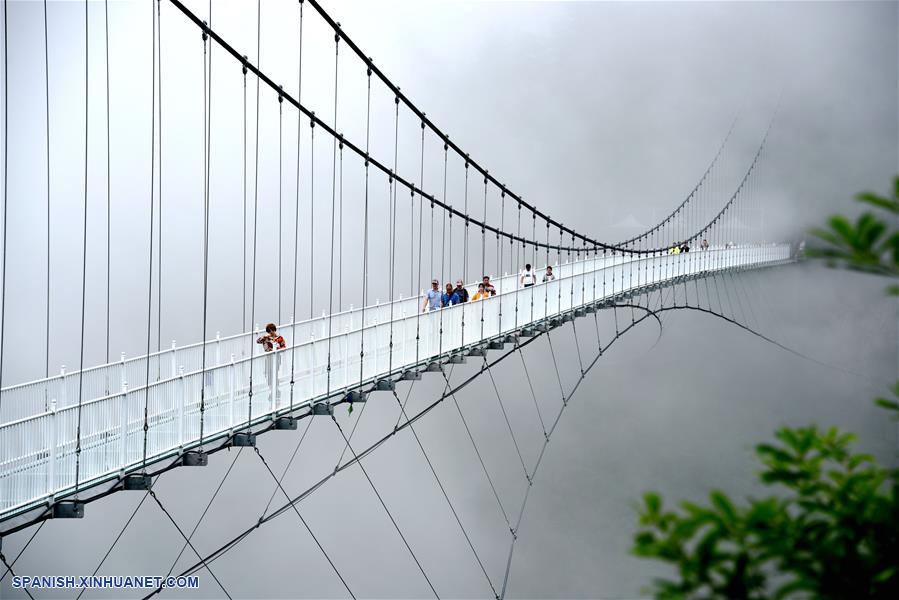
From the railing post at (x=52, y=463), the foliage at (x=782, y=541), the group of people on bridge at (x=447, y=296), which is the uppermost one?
the foliage at (x=782, y=541)

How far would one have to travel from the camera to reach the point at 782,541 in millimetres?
2930

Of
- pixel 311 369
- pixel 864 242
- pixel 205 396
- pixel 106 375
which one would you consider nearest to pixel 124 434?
pixel 205 396

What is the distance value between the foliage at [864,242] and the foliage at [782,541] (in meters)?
0.60

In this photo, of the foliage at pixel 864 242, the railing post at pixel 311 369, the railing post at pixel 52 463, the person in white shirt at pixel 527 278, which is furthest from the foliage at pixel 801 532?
the person in white shirt at pixel 527 278

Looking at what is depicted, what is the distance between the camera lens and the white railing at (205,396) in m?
8.18

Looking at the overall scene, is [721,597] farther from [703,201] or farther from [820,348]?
[703,201]

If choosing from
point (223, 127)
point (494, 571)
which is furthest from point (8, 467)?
point (223, 127)

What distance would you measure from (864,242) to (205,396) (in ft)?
26.7

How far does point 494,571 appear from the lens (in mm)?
25938

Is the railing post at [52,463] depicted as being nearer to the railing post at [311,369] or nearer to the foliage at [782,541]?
the railing post at [311,369]

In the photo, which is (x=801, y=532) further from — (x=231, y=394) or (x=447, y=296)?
(x=447, y=296)

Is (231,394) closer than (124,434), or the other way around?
(124,434)

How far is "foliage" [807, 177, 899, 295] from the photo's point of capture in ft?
8.85

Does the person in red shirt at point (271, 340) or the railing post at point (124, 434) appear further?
the person in red shirt at point (271, 340)
